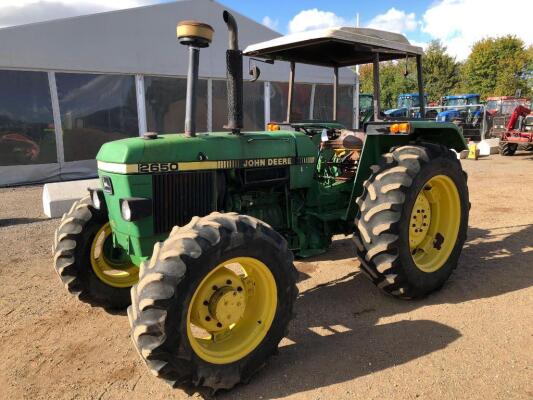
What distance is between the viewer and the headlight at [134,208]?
289cm

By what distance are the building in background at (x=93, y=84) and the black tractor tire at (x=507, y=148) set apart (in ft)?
25.1

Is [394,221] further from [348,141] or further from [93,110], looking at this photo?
[93,110]

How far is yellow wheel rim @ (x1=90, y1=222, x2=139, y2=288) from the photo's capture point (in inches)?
143

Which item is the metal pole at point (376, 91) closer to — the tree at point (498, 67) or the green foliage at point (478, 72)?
the green foliage at point (478, 72)

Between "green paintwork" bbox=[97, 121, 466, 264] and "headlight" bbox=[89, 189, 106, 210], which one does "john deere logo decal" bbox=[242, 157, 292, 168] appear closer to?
"green paintwork" bbox=[97, 121, 466, 264]

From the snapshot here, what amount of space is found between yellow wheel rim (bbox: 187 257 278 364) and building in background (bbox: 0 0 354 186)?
21.3 feet

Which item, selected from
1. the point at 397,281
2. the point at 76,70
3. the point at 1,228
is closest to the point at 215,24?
the point at 76,70

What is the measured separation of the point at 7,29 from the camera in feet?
30.8

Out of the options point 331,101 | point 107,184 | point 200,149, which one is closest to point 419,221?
point 200,149

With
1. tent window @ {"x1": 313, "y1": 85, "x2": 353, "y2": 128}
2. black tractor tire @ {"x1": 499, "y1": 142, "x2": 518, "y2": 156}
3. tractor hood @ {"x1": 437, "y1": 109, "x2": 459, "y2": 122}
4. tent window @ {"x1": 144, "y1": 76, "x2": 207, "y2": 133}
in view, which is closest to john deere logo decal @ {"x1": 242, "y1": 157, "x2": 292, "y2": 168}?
tent window @ {"x1": 144, "y1": 76, "x2": 207, "y2": 133}

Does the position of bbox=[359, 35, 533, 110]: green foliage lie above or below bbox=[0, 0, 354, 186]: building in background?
above

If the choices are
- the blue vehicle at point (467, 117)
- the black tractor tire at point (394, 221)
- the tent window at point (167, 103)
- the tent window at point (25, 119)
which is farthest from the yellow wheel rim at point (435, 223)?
the blue vehicle at point (467, 117)

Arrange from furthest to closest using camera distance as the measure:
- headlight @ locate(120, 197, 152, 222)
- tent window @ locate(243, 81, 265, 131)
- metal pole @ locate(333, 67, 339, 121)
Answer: tent window @ locate(243, 81, 265, 131) < metal pole @ locate(333, 67, 339, 121) < headlight @ locate(120, 197, 152, 222)

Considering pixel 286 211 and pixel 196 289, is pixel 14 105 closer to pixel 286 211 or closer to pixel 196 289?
pixel 286 211
